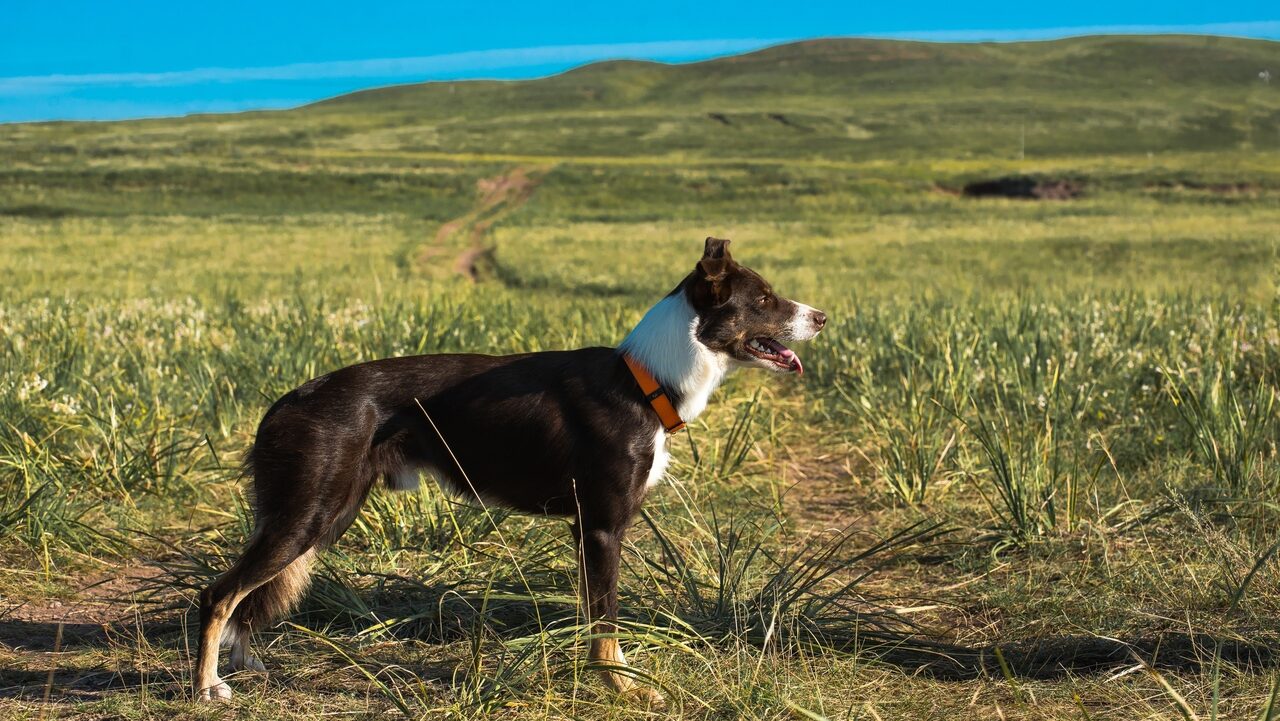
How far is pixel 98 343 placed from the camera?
983 centimetres

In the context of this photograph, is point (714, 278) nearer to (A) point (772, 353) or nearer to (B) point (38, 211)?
(A) point (772, 353)

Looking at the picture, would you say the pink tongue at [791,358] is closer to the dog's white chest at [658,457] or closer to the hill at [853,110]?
the dog's white chest at [658,457]

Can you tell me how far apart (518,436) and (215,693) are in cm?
135

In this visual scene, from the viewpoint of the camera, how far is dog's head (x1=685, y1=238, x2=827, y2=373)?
3963 millimetres

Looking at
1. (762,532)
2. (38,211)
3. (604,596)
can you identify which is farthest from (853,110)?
(604,596)

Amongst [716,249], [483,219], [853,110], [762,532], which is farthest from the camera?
[853,110]

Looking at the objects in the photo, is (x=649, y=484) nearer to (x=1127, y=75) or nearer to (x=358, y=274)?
(x=358, y=274)

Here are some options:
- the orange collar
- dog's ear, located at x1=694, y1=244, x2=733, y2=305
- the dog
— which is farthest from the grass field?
dog's ear, located at x1=694, y1=244, x2=733, y2=305

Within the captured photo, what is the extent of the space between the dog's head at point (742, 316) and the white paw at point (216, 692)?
2.03 metres

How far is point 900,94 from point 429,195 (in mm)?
108693

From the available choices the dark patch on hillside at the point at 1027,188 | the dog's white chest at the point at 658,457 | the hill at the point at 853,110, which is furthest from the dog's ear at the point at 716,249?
the hill at the point at 853,110

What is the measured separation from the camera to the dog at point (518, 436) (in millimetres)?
3879

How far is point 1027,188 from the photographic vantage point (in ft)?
212

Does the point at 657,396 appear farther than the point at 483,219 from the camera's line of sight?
No
